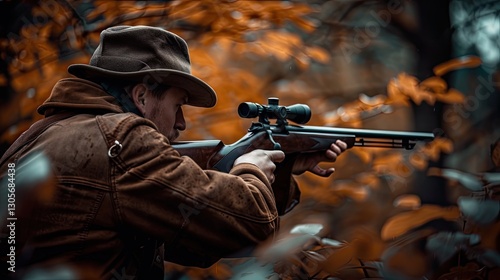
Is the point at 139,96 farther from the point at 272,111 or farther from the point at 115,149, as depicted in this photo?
the point at 272,111

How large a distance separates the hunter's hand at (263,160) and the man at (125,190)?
154mm

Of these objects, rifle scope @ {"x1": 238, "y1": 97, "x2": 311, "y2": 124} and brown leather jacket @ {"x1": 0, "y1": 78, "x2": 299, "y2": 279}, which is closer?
brown leather jacket @ {"x1": 0, "y1": 78, "x2": 299, "y2": 279}

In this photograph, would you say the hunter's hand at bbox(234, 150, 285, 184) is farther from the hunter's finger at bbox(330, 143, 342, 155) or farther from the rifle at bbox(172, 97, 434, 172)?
the hunter's finger at bbox(330, 143, 342, 155)

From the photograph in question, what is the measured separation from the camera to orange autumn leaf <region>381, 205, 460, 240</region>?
75.4 inches

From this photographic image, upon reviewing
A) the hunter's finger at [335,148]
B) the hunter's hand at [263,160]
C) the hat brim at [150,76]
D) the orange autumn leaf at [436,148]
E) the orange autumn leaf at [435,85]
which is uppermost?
the hat brim at [150,76]

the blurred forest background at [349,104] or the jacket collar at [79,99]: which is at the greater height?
the jacket collar at [79,99]

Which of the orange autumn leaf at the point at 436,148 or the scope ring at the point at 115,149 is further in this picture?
the orange autumn leaf at the point at 436,148

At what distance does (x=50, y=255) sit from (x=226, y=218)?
618 mm

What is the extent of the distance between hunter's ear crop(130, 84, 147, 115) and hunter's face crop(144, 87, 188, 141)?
0.5 inches

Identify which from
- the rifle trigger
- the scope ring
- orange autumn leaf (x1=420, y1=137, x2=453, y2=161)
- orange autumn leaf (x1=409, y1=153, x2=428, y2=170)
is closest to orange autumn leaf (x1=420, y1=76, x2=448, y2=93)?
orange autumn leaf (x1=420, y1=137, x2=453, y2=161)

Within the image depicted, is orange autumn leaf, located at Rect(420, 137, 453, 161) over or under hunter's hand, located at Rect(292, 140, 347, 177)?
under

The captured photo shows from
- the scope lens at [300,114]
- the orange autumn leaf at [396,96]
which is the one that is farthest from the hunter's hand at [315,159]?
the orange autumn leaf at [396,96]

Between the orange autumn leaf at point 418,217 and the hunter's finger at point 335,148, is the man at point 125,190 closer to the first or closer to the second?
the orange autumn leaf at point 418,217

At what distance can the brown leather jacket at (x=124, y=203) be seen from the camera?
2291 millimetres
